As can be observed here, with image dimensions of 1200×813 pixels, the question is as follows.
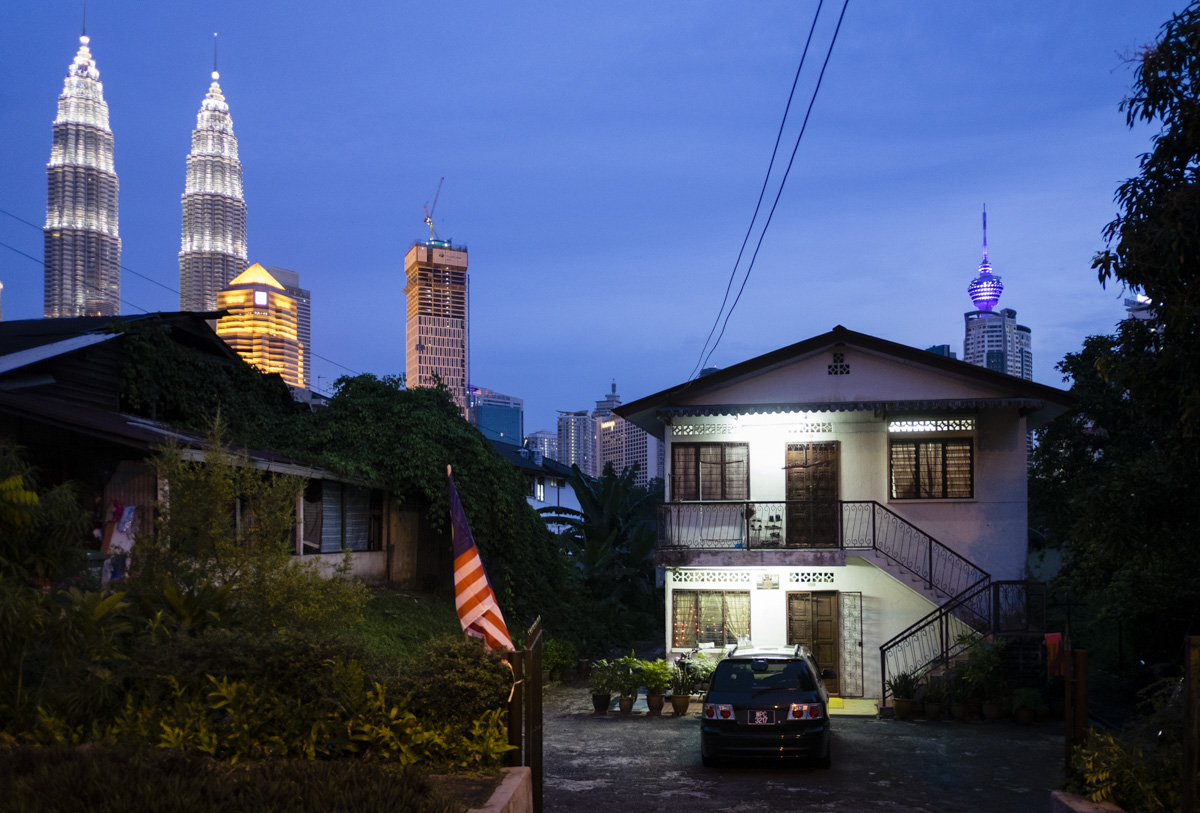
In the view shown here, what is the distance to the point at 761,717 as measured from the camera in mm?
12289

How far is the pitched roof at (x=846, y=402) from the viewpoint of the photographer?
1928cm

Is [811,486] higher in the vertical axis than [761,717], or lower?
higher

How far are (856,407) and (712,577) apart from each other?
15.1ft

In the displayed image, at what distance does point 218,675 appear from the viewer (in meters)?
8.25

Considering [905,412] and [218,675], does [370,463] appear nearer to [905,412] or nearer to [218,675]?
[905,412]

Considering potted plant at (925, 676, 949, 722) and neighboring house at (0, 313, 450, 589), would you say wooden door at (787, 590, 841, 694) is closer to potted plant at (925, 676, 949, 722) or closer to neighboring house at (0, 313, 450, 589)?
potted plant at (925, 676, 949, 722)

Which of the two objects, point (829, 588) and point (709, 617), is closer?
point (829, 588)

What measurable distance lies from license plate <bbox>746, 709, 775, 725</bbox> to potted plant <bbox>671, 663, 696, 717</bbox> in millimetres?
5489

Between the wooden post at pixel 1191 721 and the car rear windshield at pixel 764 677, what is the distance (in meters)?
6.13

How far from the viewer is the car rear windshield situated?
12.8m

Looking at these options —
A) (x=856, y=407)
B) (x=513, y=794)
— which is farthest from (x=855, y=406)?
(x=513, y=794)

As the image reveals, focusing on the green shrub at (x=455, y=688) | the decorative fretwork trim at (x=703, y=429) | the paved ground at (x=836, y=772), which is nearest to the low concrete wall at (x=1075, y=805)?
the paved ground at (x=836, y=772)

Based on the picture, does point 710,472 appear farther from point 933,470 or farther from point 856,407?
point 933,470

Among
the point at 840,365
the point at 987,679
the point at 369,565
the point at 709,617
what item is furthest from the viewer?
the point at 369,565
